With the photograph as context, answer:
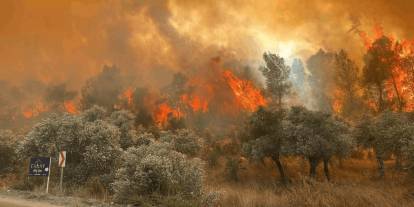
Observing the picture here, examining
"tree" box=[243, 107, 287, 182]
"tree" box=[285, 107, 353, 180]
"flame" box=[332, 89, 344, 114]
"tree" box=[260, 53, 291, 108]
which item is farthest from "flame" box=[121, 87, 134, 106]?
"tree" box=[285, 107, 353, 180]

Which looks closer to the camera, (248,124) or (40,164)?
(40,164)

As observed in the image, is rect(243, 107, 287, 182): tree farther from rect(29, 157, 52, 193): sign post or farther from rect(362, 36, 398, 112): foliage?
rect(29, 157, 52, 193): sign post

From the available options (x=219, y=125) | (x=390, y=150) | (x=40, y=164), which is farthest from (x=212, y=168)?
(x=219, y=125)

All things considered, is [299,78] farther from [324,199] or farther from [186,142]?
[324,199]

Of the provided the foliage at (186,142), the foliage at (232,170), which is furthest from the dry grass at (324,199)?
the foliage at (186,142)

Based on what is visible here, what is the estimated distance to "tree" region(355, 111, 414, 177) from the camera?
3788 cm

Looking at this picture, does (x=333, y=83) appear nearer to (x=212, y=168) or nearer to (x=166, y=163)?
(x=212, y=168)

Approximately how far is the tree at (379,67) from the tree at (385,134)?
2499 cm

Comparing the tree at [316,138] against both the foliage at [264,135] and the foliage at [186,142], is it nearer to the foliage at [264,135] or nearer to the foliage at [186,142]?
the foliage at [264,135]

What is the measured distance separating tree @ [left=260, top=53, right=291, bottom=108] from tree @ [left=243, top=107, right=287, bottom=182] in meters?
28.8

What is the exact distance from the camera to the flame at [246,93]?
339 feet

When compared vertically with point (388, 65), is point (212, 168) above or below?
below

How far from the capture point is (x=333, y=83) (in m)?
89.0

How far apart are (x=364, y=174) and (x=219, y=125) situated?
2262 inches
